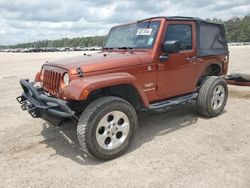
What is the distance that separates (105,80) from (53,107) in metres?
0.85

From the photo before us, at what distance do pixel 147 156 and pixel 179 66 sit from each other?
1958 mm

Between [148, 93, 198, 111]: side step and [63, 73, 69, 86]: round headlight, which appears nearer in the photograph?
[63, 73, 69, 86]: round headlight

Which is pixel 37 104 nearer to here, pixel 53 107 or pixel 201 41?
pixel 53 107

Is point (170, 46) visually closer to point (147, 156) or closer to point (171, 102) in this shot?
point (171, 102)

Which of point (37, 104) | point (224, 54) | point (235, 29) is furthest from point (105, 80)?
point (235, 29)

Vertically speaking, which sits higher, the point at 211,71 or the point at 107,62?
the point at 107,62

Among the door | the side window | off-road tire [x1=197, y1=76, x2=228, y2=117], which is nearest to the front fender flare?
the door

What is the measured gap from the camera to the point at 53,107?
4.43 metres

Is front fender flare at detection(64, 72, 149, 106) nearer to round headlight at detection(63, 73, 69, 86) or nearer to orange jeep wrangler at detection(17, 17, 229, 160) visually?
orange jeep wrangler at detection(17, 17, 229, 160)

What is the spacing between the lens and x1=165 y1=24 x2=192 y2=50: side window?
220 inches

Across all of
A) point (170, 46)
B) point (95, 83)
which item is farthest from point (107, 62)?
point (170, 46)

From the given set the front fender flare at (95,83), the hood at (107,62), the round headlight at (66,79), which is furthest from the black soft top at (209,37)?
the round headlight at (66,79)

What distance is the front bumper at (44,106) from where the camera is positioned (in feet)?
14.2

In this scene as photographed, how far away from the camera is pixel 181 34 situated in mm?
5883
